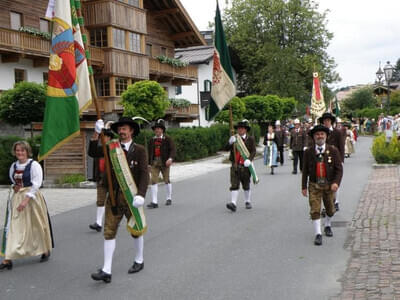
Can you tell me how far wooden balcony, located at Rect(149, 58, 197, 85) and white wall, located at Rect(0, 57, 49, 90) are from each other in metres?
8.49

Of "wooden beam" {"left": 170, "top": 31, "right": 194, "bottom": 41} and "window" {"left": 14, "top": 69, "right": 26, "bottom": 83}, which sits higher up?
"wooden beam" {"left": 170, "top": 31, "right": 194, "bottom": 41}

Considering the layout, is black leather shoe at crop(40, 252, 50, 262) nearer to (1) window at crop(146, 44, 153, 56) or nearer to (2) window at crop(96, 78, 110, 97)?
(2) window at crop(96, 78, 110, 97)

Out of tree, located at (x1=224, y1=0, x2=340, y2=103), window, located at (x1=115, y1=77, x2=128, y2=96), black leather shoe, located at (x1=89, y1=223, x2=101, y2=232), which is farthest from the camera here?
tree, located at (x1=224, y1=0, x2=340, y2=103)

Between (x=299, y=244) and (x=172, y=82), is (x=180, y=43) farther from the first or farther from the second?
(x=299, y=244)

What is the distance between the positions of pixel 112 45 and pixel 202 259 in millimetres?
23324

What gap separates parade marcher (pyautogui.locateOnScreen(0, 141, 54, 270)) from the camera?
685cm

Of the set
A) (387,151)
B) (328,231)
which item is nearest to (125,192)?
(328,231)

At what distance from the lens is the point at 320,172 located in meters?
7.70

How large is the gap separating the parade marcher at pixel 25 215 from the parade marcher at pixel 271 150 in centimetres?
1243

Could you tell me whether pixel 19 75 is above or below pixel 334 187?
above

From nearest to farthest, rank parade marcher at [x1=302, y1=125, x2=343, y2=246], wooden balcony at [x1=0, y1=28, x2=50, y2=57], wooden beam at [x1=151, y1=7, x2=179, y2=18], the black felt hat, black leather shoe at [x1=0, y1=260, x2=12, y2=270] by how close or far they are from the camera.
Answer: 1. the black felt hat
2. black leather shoe at [x1=0, y1=260, x2=12, y2=270]
3. parade marcher at [x1=302, y1=125, x2=343, y2=246]
4. wooden balcony at [x1=0, y1=28, x2=50, y2=57]
5. wooden beam at [x1=151, y1=7, x2=179, y2=18]

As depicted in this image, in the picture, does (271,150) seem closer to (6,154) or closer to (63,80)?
(6,154)

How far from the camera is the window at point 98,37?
95.1 ft

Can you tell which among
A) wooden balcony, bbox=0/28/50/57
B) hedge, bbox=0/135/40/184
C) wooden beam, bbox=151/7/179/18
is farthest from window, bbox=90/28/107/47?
hedge, bbox=0/135/40/184
